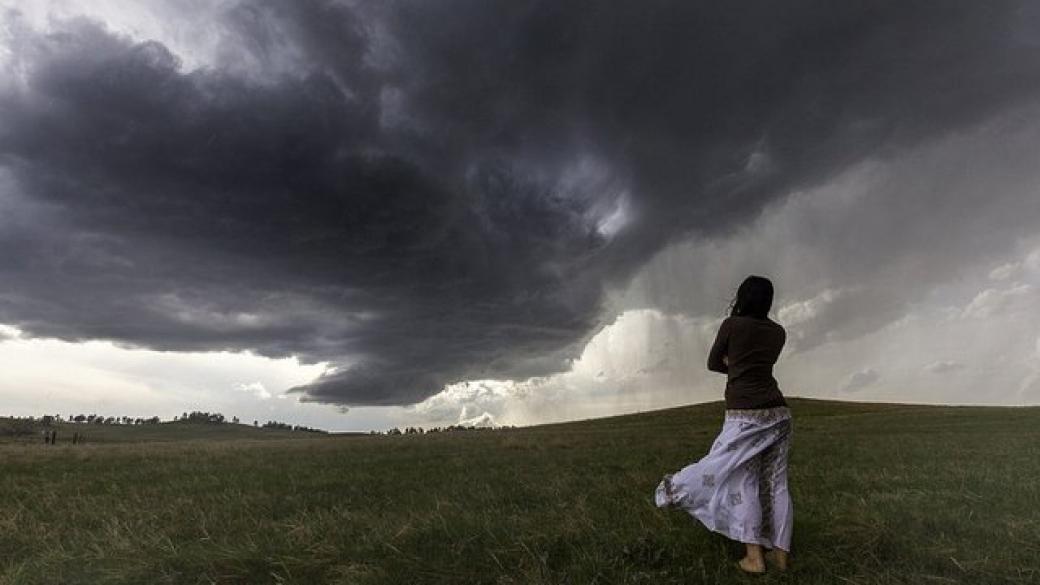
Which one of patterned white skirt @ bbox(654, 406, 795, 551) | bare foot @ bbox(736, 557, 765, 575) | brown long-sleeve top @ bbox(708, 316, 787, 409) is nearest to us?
bare foot @ bbox(736, 557, 765, 575)

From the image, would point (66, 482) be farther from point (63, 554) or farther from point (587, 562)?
point (587, 562)

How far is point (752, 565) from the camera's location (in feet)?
20.3

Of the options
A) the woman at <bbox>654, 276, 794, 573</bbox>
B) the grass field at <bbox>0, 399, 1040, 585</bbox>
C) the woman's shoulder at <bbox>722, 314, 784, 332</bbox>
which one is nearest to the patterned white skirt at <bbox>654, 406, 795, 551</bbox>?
the woman at <bbox>654, 276, 794, 573</bbox>

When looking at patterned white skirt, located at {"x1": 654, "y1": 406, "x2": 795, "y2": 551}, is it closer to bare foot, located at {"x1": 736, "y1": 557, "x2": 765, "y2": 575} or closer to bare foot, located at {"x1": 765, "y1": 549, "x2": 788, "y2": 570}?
bare foot, located at {"x1": 765, "y1": 549, "x2": 788, "y2": 570}

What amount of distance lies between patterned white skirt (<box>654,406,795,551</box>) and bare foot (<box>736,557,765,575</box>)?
207 mm

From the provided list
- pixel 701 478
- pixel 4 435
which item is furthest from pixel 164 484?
pixel 4 435

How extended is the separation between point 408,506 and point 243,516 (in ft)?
7.60

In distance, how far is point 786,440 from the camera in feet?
22.0

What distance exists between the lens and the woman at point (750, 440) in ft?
21.3

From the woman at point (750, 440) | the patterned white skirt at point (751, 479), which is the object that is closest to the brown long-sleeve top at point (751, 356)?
the woman at point (750, 440)

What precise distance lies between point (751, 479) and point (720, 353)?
4.23 ft

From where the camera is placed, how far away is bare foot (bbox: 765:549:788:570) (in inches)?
244

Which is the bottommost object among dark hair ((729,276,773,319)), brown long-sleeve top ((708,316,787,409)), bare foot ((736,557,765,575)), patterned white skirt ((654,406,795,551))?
bare foot ((736,557,765,575))

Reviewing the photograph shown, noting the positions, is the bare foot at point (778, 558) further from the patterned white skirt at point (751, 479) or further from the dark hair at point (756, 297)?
the dark hair at point (756, 297)
